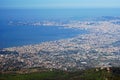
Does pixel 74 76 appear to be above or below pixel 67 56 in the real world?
above

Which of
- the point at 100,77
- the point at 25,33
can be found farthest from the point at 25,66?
the point at 25,33

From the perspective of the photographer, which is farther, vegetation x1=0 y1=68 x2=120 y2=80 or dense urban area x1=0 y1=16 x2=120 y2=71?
dense urban area x1=0 y1=16 x2=120 y2=71

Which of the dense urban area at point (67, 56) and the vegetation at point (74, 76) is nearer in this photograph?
the vegetation at point (74, 76)

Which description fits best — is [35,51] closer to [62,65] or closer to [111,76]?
[62,65]

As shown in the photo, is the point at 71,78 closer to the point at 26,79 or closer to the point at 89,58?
the point at 26,79

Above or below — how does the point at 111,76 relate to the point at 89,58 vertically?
above

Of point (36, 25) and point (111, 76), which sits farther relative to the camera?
point (36, 25)

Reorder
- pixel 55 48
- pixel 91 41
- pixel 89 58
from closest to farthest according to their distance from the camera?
pixel 89 58
pixel 55 48
pixel 91 41

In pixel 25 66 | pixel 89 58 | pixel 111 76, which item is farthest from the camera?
pixel 89 58

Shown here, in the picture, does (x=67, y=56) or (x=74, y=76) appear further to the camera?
(x=67, y=56)

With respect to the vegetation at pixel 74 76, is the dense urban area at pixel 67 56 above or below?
below

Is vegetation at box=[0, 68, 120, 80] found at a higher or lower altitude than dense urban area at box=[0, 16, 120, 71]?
higher
